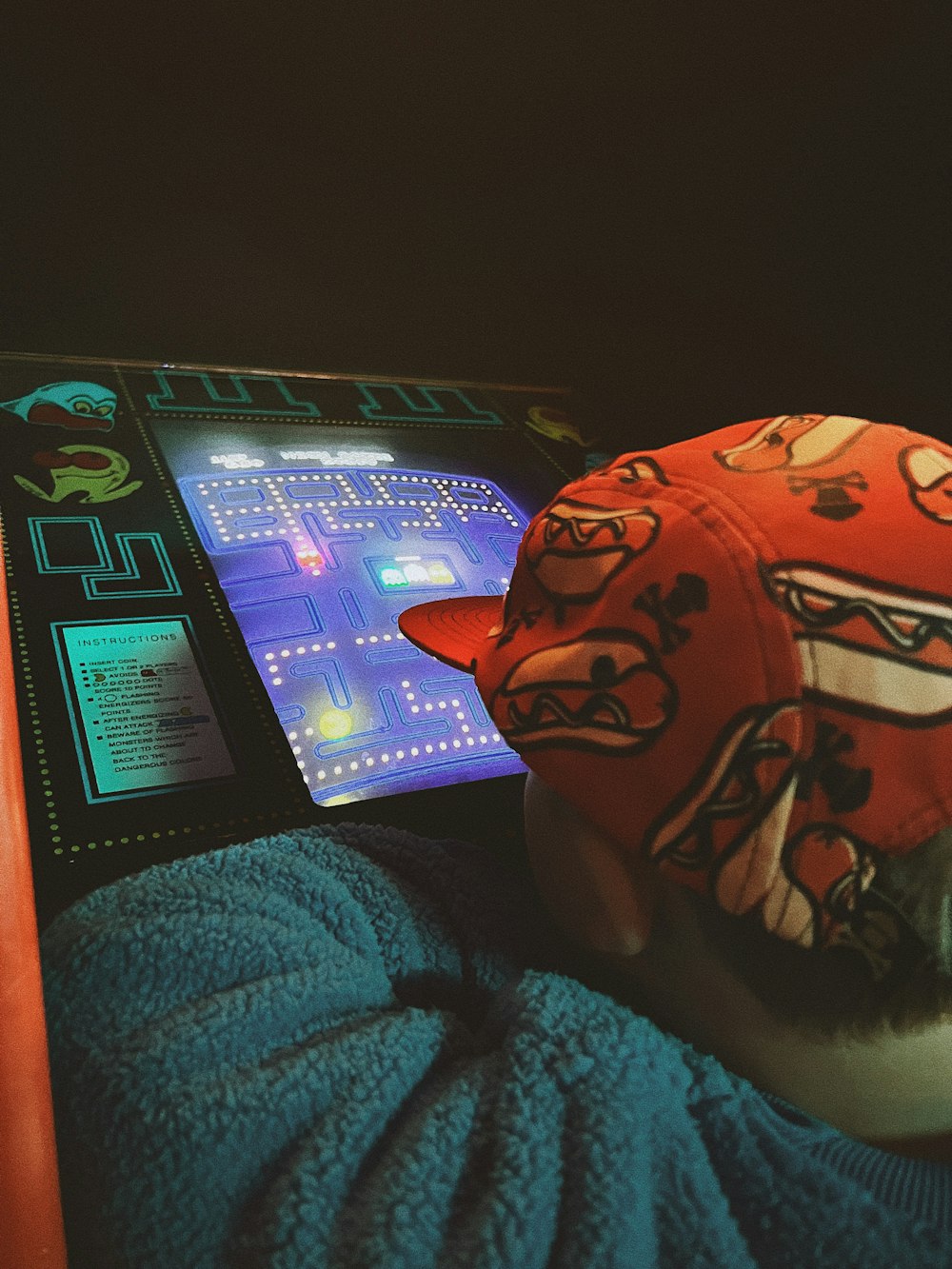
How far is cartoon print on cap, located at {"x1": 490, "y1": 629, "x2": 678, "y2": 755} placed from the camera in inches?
19.0

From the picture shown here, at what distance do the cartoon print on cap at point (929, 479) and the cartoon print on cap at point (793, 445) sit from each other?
0.03 m

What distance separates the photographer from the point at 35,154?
1.22m

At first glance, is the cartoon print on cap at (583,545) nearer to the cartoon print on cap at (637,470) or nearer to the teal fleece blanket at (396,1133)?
the cartoon print on cap at (637,470)

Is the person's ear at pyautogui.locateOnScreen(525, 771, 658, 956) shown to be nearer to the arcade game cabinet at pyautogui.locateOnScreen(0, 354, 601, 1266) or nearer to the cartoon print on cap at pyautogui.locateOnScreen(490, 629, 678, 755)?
the cartoon print on cap at pyautogui.locateOnScreen(490, 629, 678, 755)

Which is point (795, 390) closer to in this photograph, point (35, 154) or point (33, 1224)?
point (35, 154)

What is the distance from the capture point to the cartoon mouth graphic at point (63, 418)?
1248 millimetres

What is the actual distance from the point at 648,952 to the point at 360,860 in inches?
8.2

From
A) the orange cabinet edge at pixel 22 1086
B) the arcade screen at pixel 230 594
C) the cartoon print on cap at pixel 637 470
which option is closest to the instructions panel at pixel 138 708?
the arcade screen at pixel 230 594

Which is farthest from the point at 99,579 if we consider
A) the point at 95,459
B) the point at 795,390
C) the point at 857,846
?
the point at 795,390

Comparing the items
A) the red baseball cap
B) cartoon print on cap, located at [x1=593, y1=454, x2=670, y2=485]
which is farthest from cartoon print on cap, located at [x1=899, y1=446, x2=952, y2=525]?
cartoon print on cap, located at [x1=593, y1=454, x2=670, y2=485]

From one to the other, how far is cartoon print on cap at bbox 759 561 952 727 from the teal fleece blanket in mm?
209

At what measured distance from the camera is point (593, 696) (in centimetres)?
50

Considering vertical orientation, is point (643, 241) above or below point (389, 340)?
below

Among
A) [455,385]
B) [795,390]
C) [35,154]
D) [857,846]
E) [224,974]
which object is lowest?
[857,846]
